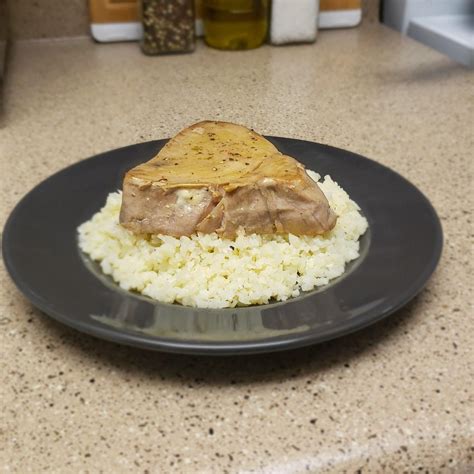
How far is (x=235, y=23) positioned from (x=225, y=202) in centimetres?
87

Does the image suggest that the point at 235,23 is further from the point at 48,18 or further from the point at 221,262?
the point at 221,262

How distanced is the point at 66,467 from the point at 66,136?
2.25 ft

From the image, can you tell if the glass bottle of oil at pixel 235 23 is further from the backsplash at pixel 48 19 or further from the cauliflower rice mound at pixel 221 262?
the cauliflower rice mound at pixel 221 262

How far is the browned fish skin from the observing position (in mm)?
648

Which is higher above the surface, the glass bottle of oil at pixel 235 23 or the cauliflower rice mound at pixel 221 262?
the cauliflower rice mound at pixel 221 262

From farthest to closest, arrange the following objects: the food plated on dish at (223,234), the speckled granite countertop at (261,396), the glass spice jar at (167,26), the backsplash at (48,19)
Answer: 1. the backsplash at (48,19)
2. the glass spice jar at (167,26)
3. the food plated on dish at (223,234)
4. the speckled granite countertop at (261,396)

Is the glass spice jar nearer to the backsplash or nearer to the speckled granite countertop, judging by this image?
the backsplash

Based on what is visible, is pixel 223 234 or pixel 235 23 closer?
pixel 223 234

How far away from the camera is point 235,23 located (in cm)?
143

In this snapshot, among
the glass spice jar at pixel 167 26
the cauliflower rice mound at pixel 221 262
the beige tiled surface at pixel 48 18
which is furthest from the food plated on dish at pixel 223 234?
the beige tiled surface at pixel 48 18

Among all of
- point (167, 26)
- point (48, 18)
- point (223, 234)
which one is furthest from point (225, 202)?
point (48, 18)

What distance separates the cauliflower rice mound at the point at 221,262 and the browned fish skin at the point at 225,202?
10 mm

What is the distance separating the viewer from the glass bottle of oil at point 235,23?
1393 mm

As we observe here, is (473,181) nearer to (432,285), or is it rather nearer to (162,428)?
(432,285)
